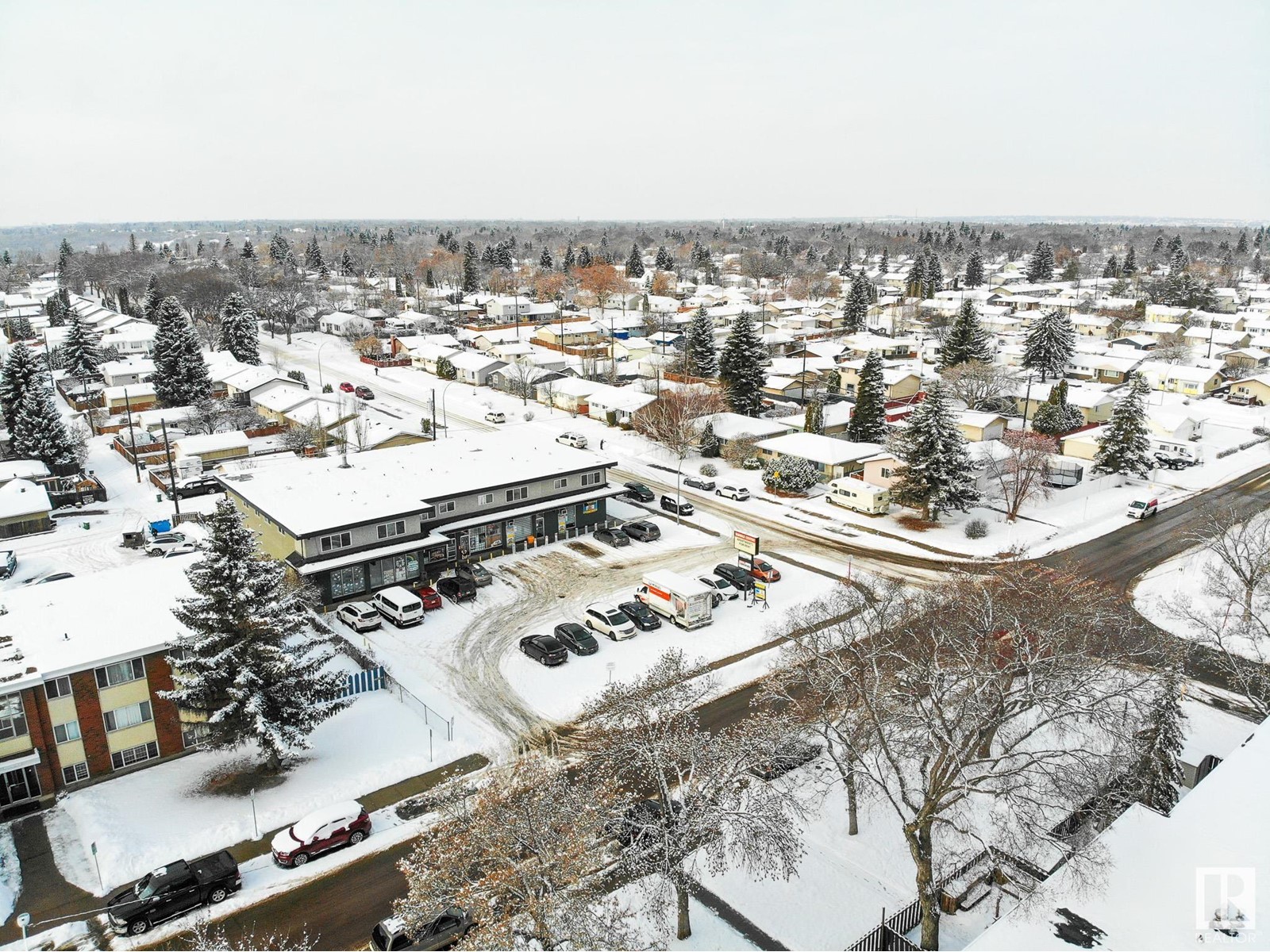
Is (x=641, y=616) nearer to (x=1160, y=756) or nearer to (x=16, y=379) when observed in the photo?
(x=1160, y=756)

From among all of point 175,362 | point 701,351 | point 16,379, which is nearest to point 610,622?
point 701,351

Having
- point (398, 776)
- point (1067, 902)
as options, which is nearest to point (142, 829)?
point (398, 776)

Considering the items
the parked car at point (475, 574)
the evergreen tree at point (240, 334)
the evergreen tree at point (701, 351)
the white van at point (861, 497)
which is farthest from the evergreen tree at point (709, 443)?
the evergreen tree at point (240, 334)

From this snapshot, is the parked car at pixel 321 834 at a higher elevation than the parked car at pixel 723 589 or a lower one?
higher

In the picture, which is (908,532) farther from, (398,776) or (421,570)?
(398,776)

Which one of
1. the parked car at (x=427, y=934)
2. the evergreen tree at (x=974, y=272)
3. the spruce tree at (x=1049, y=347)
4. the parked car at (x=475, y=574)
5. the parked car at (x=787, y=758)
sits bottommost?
the parked car at (x=475, y=574)

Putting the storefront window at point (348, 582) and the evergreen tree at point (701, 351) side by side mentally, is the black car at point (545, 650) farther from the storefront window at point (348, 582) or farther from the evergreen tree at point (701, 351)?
the evergreen tree at point (701, 351)
